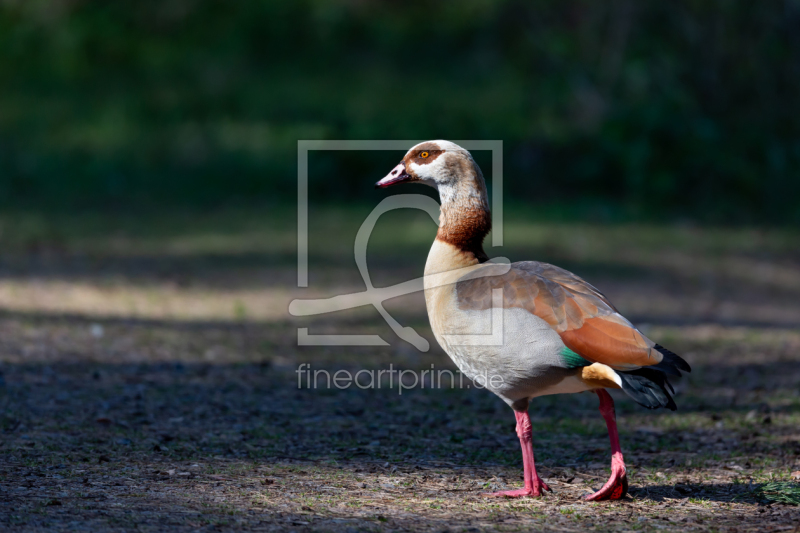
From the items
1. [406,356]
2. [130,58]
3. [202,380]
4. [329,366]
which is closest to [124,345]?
[202,380]

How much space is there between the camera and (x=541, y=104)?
59.3ft

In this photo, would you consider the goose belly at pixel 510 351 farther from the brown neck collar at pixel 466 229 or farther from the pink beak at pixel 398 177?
the pink beak at pixel 398 177

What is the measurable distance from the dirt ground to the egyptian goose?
1.56 feet

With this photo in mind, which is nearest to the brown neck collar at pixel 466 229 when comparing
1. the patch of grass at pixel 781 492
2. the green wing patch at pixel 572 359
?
the green wing patch at pixel 572 359

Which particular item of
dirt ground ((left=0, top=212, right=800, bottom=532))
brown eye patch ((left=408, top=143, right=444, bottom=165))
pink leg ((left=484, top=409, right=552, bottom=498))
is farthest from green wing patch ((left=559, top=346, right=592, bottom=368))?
brown eye patch ((left=408, top=143, right=444, bottom=165))

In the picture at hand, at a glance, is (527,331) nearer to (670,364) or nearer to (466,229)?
(670,364)

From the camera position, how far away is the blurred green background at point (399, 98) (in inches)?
574

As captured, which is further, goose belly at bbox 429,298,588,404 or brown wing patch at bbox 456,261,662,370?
goose belly at bbox 429,298,588,404

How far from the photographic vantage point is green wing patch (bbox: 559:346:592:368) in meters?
3.99

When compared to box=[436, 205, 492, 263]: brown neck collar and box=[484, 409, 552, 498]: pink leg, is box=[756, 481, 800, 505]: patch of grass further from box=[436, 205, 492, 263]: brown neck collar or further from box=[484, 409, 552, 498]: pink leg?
box=[436, 205, 492, 263]: brown neck collar

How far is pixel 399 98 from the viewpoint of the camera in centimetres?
1941

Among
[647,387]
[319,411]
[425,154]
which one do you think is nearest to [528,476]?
[647,387]

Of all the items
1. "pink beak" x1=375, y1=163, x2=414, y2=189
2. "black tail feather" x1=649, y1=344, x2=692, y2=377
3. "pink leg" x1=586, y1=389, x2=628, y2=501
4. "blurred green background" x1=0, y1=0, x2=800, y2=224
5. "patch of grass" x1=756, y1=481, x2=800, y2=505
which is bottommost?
"patch of grass" x1=756, y1=481, x2=800, y2=505

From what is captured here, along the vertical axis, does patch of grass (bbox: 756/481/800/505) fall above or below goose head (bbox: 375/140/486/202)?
below
